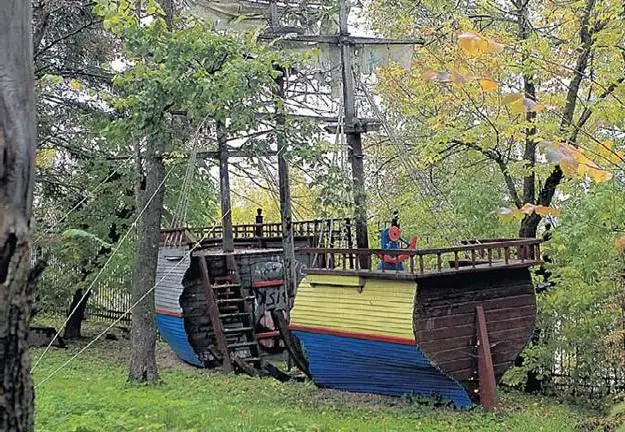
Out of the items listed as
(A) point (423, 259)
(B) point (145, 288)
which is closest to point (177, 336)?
(B) point (145, 288)

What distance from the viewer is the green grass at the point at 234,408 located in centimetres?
585

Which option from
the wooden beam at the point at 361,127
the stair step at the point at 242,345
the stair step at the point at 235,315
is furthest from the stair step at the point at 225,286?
the wooden beam at the point at 361,127

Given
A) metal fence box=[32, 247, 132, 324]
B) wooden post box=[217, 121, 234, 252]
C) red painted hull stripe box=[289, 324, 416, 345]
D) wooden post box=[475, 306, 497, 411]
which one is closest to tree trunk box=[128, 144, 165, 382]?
wooden post box=[217, 121, 234, 252]

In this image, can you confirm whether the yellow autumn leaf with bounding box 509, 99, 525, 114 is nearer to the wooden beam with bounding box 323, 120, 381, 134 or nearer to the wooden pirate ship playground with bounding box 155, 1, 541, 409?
the wooden pirate ship playground with bounding box 155, 1, 541, 409

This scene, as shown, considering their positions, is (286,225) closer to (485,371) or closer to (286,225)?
(286,225)

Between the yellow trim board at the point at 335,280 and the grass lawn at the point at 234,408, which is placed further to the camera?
the yellow trim board at the point at 335,280

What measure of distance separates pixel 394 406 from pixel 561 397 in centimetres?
358

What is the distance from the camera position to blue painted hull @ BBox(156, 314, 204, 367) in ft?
41.0

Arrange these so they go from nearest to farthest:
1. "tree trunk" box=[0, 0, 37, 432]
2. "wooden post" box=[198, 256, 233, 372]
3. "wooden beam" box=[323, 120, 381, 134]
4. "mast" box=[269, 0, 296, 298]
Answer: "tree trunk" box=[0, 0, 37, 432] < "wooden beam" box=[323, 120, 381, 134] < "mast" box=[269, 0, 296, 298] < "wooden post" box=[198, 256, 233, 372]

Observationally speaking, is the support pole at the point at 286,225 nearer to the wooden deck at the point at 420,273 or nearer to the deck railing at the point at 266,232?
the deck railing at the point at 266,232

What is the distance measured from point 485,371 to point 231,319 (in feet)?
17.2

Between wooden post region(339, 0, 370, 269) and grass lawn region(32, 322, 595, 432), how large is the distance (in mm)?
2283

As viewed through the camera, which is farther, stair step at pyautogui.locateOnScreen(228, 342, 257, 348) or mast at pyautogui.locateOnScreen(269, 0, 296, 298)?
stair step at pyautogui.locateOnScreen(228, 342, 257, 348)

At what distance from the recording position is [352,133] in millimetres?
10523
